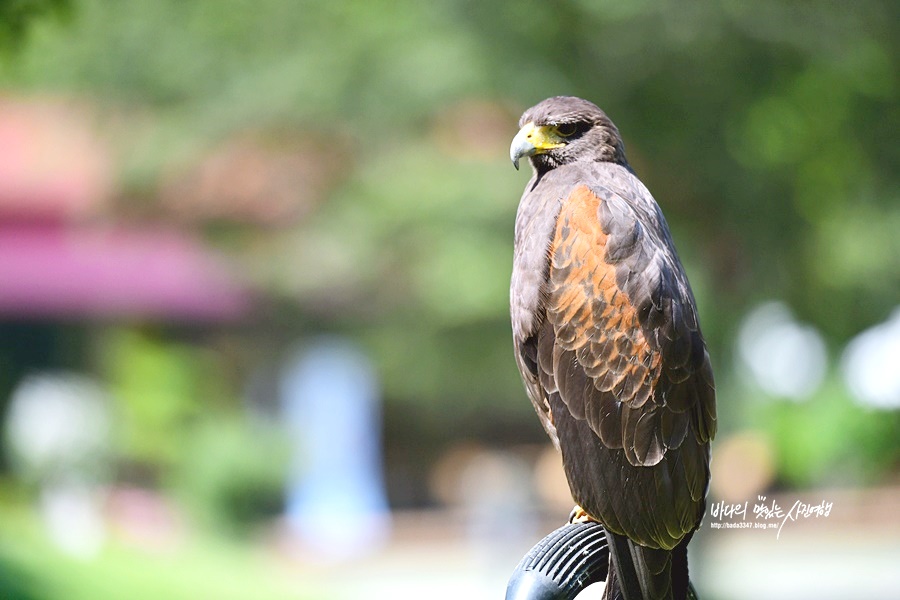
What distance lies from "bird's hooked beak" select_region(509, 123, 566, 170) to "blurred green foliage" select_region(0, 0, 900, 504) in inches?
157

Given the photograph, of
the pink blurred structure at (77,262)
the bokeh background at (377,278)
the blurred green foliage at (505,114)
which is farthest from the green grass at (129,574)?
the pink blurred structure at (77,262)

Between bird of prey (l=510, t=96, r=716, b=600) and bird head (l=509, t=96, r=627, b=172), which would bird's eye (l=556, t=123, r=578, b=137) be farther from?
bird of prey (l=510, t=96, r=716, b=600)

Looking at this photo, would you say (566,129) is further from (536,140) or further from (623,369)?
(623,369)

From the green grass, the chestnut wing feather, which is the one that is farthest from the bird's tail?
the green grass

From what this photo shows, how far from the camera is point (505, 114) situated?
9922 millimetres

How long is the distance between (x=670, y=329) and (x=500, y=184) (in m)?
5.41

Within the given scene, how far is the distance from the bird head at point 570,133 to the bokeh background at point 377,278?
1.99 metres

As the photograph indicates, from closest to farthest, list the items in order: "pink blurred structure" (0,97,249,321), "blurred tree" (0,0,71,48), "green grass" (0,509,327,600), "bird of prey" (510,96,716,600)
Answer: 1. "bird of prey" (510,96,716,600)
2. "blurred tree" (0,0,71,48)
3. "green grass" (0,509,327,600)
4. "pink blurred structure" (0,97,249,321)

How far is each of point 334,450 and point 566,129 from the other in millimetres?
12036

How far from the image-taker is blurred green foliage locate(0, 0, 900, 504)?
23.7ft

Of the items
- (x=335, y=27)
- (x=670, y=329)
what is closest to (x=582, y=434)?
(x=670, y=329)

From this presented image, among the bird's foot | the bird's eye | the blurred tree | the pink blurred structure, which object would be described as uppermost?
the pink blurred structure

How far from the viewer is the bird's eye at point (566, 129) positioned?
125 inches

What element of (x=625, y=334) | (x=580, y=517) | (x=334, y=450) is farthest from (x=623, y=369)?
(x=334, y=450)
